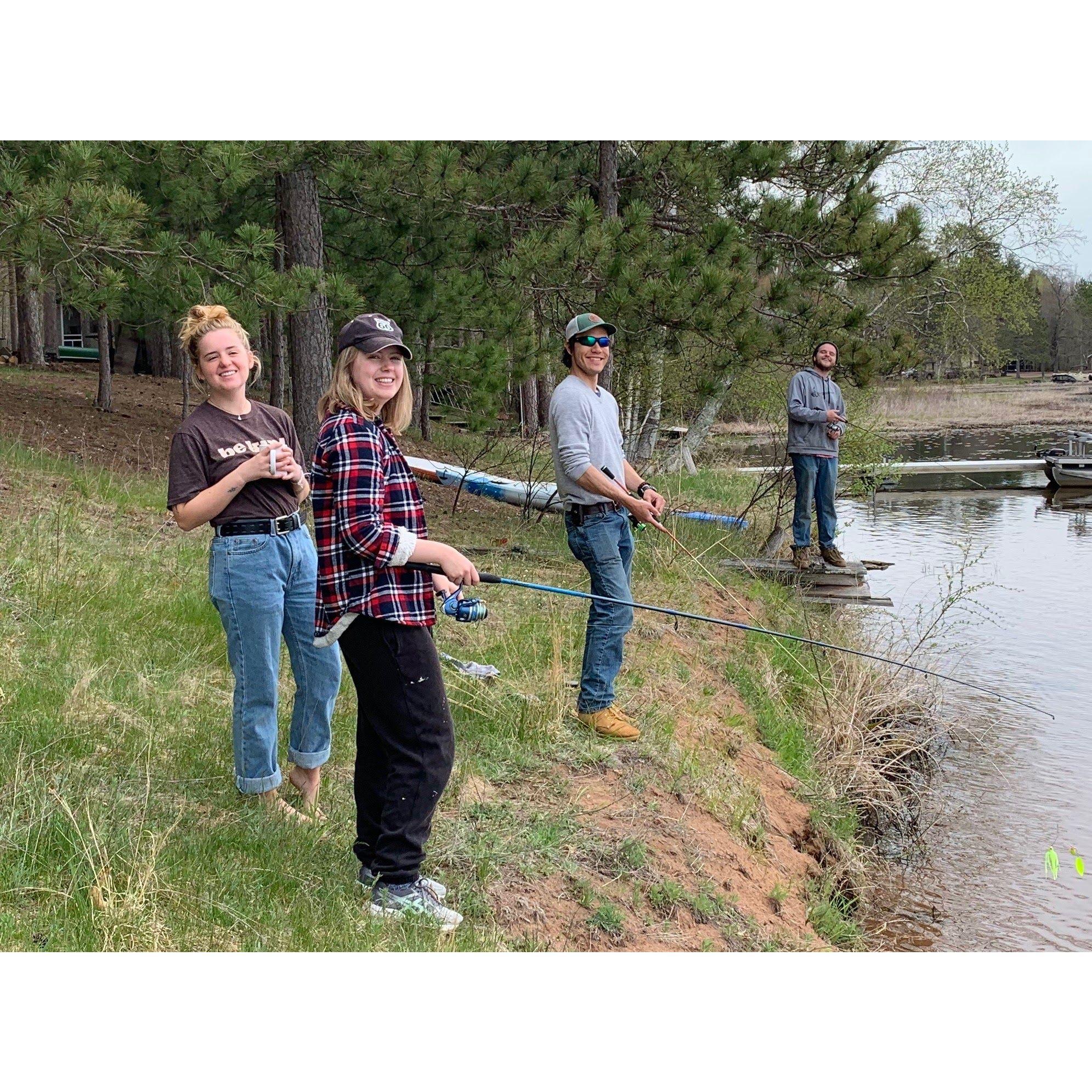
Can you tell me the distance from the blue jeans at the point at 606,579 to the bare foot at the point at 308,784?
4.23 ft

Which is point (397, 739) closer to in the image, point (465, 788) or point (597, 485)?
point (465, 788)

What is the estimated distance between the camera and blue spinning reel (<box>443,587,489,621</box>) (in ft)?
10.3

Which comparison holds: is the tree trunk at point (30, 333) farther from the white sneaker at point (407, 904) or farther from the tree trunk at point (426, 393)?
the white sneaker at point (407, 904)

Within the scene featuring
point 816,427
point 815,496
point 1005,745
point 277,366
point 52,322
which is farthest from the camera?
point 52,322

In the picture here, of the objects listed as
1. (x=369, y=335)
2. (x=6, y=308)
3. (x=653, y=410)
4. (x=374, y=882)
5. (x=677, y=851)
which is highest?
(x=6, y=308)

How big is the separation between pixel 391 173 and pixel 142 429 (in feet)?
17.1

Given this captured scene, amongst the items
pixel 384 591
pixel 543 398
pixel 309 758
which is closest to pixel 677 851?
pixel 309 758

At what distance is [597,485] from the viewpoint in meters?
4.57

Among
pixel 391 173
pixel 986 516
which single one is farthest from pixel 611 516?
pixel 986 516

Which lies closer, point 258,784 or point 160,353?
point 258,784

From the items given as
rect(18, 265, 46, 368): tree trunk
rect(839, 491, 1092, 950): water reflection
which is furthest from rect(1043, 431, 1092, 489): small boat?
rect(18, 265, 46, 368): tree trunk

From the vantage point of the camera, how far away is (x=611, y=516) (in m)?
4.68

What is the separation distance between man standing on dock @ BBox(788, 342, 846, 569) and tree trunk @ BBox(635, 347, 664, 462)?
62.9 inches

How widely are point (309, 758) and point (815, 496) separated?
5884mm
